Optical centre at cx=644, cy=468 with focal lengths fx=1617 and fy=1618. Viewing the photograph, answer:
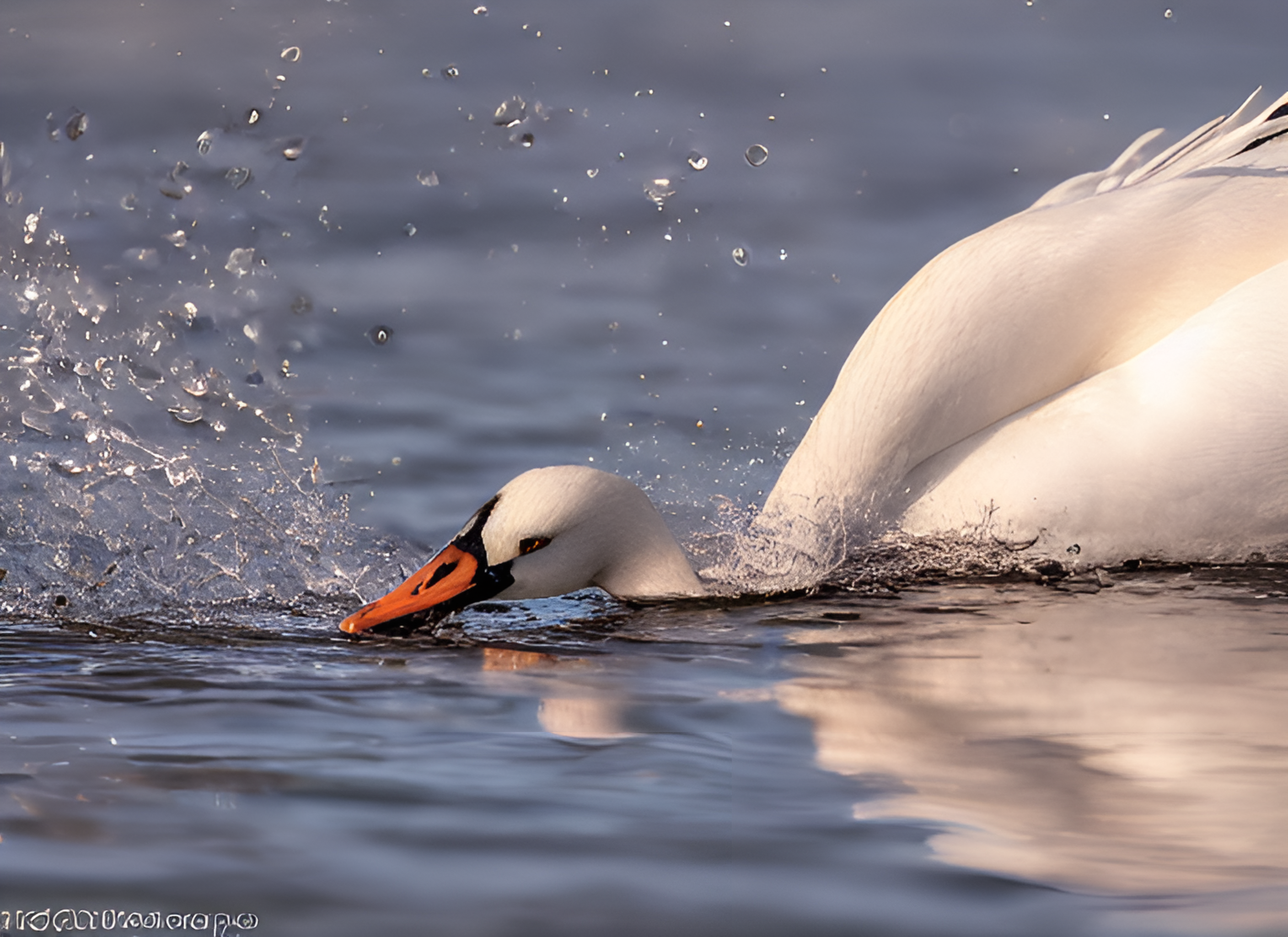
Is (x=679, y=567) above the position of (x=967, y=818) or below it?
above

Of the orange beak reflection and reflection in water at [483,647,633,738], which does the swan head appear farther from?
reflection in water at [483,647,633,738]

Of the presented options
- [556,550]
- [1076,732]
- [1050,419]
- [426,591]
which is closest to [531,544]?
[556,550]

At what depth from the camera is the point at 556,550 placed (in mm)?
4629

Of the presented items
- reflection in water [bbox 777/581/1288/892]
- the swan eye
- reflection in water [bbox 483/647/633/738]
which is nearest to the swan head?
the swan eye

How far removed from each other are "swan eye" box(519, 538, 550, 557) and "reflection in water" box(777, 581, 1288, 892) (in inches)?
40.7

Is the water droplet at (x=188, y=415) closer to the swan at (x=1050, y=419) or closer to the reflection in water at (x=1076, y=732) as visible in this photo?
the swan at (x=1050, y=419)

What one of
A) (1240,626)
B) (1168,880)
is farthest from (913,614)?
(1168,880)

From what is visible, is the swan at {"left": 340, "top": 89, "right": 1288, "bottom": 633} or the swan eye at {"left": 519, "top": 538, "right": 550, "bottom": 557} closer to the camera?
the swan at {"left": 340, "top": 89, "right": 1288, "bottom": 633}

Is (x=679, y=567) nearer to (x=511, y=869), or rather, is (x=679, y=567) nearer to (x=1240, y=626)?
(x=1240, y=626)

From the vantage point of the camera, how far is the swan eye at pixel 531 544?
455 cm

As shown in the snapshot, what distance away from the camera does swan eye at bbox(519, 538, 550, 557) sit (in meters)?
4.55

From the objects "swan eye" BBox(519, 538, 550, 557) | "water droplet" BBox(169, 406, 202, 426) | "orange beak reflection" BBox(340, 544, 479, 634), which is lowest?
"orange beak reflection" BBox(340, 544, 479, 634)

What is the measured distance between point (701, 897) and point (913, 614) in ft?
7.48

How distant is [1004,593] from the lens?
4.32 m
